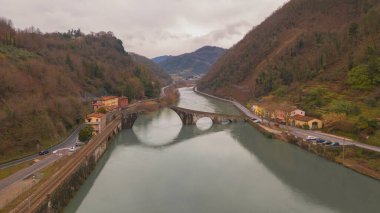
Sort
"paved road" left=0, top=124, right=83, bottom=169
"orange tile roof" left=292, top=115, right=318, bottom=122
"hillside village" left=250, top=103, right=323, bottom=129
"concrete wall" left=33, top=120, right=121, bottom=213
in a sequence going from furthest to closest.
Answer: "orange tile roof" left=292, top=115, right=318, bottom=122 < "hillside village" left=250, top=103, right=323, bottom=129 < "paved road" left=0, top=124, right=83, bottom=169 < "concrete wall" left=33, top=120, right=121, bottom=213

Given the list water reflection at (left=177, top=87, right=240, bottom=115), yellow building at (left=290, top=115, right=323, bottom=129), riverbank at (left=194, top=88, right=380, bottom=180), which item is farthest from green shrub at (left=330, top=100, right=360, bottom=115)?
water reflection at (left=177, top=87, right=240, bottom=115)

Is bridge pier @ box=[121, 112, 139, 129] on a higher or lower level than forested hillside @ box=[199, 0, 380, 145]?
lower

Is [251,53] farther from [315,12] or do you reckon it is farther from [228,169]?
[228,169]

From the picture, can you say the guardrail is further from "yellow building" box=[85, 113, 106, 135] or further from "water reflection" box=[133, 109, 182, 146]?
"water reflection" box=[133, 109, 182, 146]

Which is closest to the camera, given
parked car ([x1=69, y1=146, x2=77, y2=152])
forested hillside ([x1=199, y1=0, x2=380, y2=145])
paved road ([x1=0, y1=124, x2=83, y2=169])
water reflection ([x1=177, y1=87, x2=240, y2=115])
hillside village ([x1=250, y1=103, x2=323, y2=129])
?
paved road ([x1=0, y1=124, x2=83, y2=169])

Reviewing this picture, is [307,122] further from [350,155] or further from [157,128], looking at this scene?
[157,128]

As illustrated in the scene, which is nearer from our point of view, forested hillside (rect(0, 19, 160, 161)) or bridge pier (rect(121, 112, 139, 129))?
forested hillside (rect(0, 19, 160, 161))


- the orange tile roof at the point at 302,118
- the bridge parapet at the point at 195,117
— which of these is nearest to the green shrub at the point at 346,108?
the orange tile roof at the point at 302,118

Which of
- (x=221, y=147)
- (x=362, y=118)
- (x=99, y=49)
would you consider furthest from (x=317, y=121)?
(x=99, y=49)

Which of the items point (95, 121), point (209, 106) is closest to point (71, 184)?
point (95, 121)
